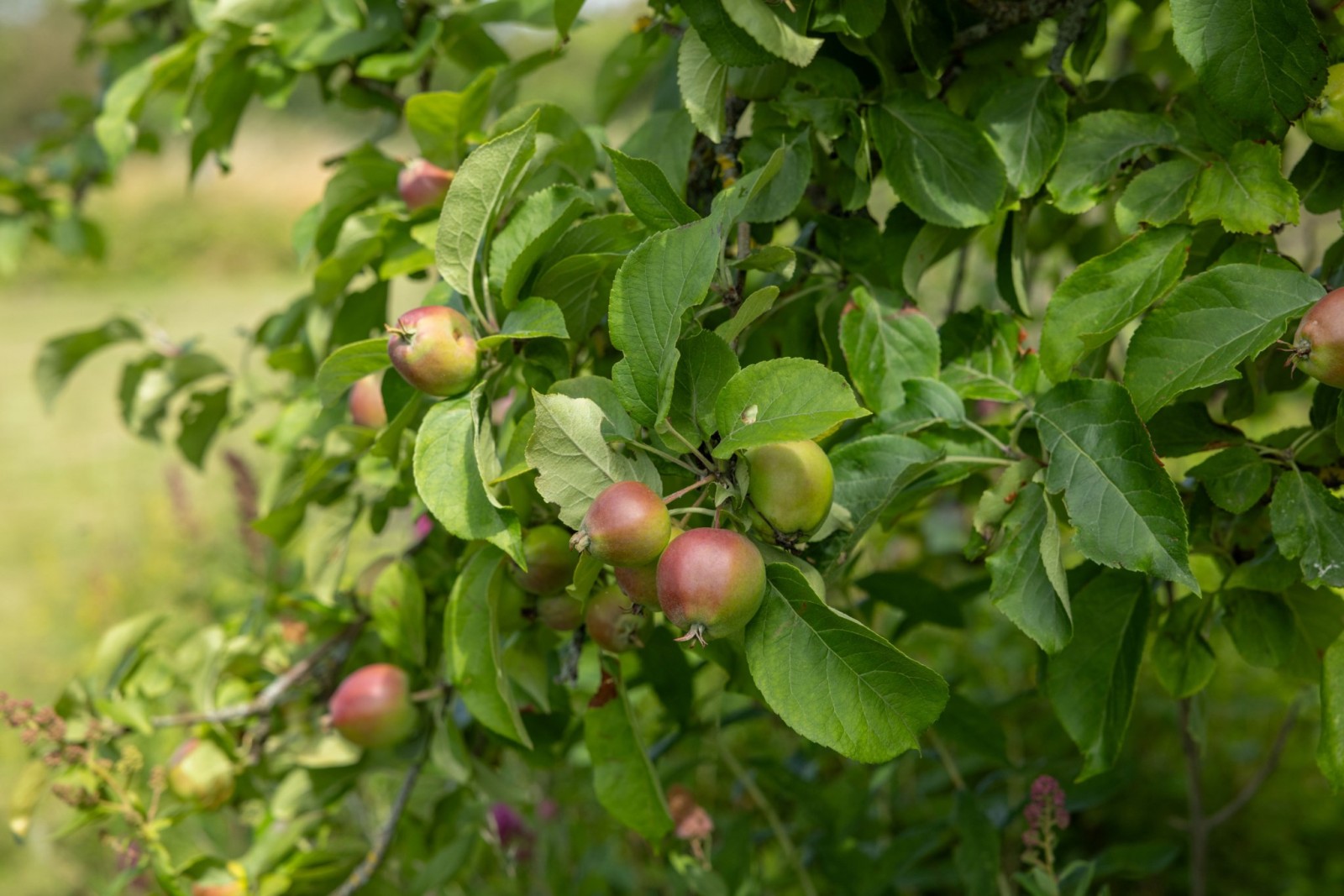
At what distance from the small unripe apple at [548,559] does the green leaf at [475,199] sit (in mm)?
158

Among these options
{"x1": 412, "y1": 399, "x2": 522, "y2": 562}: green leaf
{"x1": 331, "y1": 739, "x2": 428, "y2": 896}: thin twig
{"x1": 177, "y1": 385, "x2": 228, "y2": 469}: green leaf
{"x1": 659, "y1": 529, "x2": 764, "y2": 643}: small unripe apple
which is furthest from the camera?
{"x1": 177, "y1": 385, "x2": 228, "y2": 469}: green leaf

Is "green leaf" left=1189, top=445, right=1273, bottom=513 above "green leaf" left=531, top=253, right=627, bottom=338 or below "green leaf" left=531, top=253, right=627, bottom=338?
below

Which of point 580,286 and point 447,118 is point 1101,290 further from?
point 447,118

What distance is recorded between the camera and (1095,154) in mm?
669

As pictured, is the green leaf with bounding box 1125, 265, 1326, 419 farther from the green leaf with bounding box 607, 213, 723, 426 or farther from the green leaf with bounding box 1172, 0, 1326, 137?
the green leaf with bounding box 607, 213, 723, 426

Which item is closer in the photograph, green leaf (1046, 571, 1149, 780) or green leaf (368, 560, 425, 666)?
green leaf (1046, 571, 1149, 780)

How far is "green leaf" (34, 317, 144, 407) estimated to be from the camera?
1.30 metres

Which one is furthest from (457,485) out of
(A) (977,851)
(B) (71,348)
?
(B) (71,348)

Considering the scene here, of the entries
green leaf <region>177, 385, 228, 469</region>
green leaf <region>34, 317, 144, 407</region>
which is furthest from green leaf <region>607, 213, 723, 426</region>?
green leaf <region>34, 317, 144, 407</region>

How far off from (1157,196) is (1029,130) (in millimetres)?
89

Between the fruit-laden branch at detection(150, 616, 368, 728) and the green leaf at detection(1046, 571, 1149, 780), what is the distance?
66 cm

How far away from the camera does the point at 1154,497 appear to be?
0.55 m

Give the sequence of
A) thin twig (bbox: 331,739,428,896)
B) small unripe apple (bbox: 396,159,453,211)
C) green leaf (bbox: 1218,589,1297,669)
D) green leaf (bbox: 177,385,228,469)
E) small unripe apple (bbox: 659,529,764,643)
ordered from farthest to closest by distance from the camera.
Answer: green leaf (bbox: 177,385,228,469) → thin twig (bbox: 331,739,428,896) → small unripe apple (bbox: 396,159,453,211) → green leaf (bbox: 1218,589,1297,669) → small unripe apple (bbox: 659,529,764,643)

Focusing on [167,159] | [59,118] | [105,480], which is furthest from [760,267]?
[167,159]
